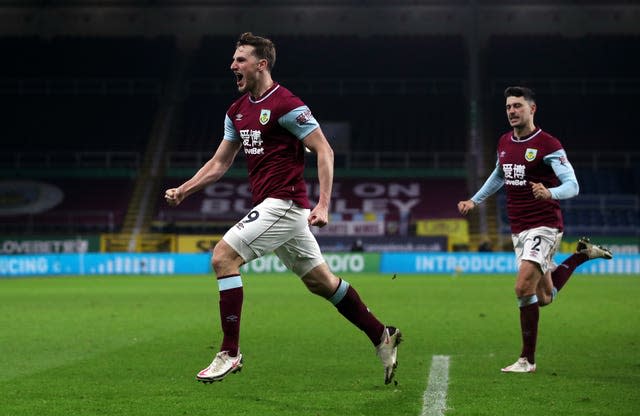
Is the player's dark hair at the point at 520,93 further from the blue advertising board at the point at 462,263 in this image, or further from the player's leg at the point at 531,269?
the blue advertising board at the point at 462,263

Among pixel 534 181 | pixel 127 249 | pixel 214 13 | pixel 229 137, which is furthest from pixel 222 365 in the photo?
pixel 214 13

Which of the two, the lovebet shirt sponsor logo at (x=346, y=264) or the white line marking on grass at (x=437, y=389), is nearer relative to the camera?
the white line marking on grass at (x=437, y=389)

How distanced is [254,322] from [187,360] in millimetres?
4968

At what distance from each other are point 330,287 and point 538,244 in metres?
2.53

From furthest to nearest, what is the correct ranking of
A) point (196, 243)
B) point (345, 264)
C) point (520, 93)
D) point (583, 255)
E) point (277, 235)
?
point (196, 243), point (345, 264), point (583, 255), point (520, 93), point (277, 235)

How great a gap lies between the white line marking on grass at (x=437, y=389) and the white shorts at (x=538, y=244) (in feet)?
4.04

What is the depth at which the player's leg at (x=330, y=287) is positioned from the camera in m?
7.57

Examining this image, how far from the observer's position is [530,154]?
923 centimetres

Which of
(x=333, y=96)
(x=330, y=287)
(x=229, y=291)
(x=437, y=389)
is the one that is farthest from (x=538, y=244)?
(x=333, y=96)

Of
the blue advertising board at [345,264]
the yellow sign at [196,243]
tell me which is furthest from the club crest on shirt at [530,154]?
the yellow sign at [196,243]

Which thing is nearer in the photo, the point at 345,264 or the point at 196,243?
the point at 345,264

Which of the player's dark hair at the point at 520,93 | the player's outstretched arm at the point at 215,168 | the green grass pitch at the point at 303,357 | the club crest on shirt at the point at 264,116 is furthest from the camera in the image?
the player's dark hair at the point at 520,93

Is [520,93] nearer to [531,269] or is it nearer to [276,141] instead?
[531,269]

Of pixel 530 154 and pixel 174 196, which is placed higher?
pixel 530 154
